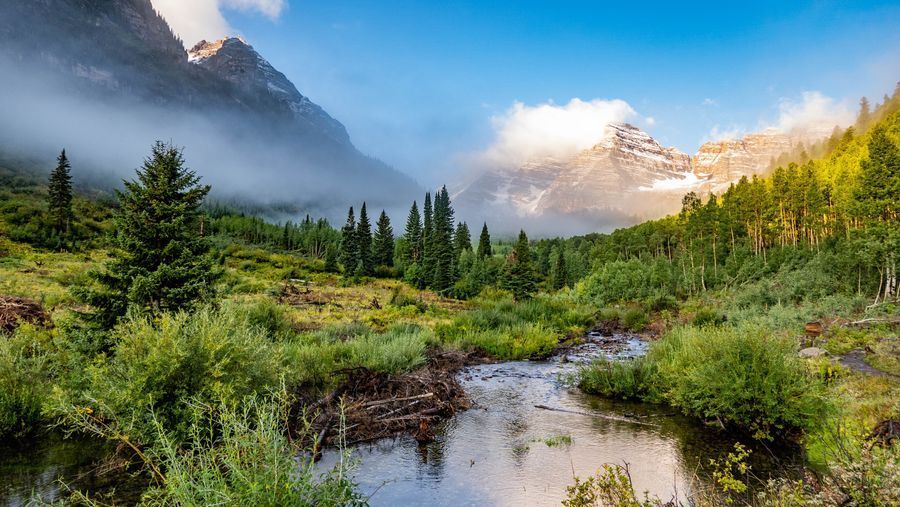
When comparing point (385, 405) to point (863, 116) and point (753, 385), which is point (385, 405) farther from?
point (863, 116)

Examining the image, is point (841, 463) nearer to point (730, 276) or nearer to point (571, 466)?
point (571, 466)

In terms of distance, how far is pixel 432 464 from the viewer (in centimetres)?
909

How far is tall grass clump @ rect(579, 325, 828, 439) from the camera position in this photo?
32.1ft

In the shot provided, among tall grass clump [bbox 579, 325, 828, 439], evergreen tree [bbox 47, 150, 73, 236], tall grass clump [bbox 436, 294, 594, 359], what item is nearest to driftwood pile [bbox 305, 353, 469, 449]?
tall grass clump [bbox 579, 325, 828, 439]

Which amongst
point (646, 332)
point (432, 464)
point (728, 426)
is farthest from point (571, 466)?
point (646, 332)

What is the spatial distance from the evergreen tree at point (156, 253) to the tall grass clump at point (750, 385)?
13.5 m

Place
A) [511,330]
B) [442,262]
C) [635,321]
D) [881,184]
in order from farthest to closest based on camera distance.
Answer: [442,262] → [881,184] → [635,321] → [511,330]

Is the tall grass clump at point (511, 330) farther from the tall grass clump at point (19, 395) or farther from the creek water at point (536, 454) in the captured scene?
the tall grass clump at point (19, 395)

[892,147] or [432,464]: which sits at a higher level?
[892,147]

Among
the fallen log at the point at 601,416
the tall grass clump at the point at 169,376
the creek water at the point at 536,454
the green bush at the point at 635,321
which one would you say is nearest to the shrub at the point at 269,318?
the creek water at the point at 536,454

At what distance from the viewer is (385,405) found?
11703 mm

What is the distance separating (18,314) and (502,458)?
19472mm

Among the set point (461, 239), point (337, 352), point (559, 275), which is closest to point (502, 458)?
point (337, 352)

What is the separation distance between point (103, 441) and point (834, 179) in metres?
76.2
